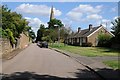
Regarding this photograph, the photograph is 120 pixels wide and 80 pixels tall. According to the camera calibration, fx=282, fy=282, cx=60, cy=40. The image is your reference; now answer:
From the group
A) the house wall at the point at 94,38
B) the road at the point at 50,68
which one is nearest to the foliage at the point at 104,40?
the house wall at the point at 94,38

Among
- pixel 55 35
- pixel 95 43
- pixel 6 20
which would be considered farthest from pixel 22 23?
pixel 55 35

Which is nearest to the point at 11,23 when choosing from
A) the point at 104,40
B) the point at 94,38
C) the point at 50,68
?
the point at 50,68

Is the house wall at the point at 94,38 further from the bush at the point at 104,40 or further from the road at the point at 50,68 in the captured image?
the road at the point at 50,68

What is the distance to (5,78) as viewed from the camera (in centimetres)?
1243

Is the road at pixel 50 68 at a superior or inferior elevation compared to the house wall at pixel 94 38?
inferior

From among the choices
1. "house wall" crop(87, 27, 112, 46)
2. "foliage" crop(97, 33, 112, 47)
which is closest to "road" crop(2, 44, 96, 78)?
"foliage" crop(97, 33, 112, 47)

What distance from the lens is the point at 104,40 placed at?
7044cm

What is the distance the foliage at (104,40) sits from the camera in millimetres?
68200

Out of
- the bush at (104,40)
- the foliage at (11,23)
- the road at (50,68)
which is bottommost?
the road at (50,68)

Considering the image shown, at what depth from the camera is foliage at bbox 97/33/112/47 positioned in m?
68.2

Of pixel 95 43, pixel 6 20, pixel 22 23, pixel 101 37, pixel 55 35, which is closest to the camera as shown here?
pixel 6 20

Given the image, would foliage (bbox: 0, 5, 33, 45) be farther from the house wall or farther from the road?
the house wall

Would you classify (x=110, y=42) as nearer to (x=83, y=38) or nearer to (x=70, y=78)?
(x=83, y=38)

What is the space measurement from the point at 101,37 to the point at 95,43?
5090mm
